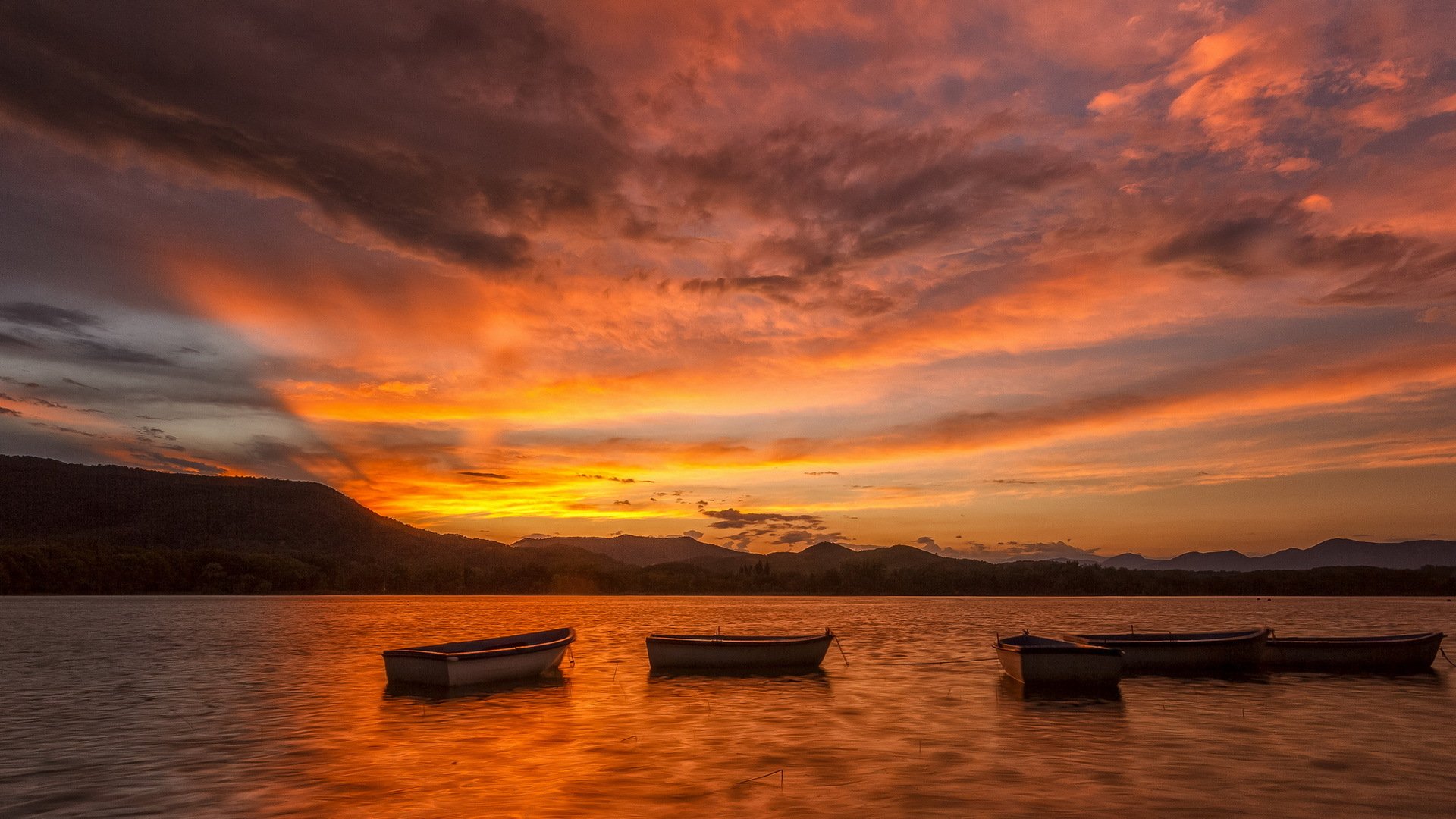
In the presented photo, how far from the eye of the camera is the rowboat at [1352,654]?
148ft

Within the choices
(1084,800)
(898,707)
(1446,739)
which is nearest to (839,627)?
(898,707)

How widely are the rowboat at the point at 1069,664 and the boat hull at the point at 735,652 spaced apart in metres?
11.5

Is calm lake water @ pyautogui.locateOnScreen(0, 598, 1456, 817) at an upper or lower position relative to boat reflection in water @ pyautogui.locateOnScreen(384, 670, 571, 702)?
lower

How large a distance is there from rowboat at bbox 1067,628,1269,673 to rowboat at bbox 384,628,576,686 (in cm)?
2749

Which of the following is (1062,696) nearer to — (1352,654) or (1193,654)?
(1193,654)

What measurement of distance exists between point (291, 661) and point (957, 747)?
44.8 meters

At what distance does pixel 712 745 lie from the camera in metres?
26.1

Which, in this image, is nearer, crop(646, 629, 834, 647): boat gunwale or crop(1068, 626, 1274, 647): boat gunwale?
crop(1068, 626, 1274, 647): boat gunwale

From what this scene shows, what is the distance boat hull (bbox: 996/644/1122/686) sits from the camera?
36812 millimetres

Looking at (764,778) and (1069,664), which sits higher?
(1069,664)

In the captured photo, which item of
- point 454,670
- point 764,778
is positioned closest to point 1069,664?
point 764,778

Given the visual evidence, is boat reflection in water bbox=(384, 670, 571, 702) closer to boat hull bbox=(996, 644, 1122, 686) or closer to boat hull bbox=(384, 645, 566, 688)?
boat hull bbox=(384, 645, 566, 688)

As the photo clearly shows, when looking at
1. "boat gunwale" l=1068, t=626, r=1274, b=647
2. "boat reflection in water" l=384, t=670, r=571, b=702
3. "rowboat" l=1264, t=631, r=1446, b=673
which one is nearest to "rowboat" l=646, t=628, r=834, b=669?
"boat reflection in water" l=384, t=670, r=571, b=702

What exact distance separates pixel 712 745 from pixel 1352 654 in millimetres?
38139
